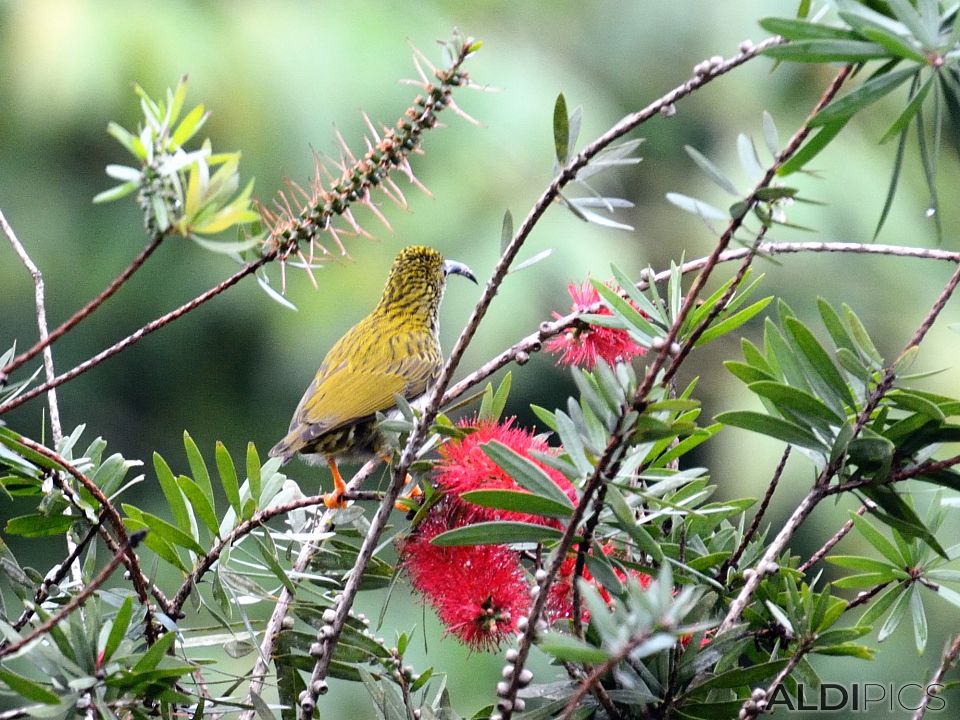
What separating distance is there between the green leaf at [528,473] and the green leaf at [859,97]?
0.26m

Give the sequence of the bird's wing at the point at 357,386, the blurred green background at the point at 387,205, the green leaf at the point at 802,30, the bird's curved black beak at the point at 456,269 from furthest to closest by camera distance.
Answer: the blurred green background at the point at 387,205, the bird's curved black beak at the point at 456,269, the bird's wing at the point at 357,386, the green leaf at the point at 802,30

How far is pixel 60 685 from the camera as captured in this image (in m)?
0.65

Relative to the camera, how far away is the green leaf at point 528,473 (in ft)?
2.21

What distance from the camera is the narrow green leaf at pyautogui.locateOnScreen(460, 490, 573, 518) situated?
669 millimetres

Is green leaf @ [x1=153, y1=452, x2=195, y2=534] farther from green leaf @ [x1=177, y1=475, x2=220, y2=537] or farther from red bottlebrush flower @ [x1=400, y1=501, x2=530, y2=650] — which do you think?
red bottlebrush flower @ [x1=400, y1=501, x2=530, y2=650]

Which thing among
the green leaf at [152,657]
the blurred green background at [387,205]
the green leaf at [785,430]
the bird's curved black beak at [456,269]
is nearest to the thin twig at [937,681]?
the green leaf at [785,430]

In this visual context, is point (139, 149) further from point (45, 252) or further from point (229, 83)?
point (45, 252)

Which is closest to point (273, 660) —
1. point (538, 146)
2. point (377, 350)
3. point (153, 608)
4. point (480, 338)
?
point (153, 608)

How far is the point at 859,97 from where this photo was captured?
0.59 m

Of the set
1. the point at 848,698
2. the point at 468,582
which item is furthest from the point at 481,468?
the point at 848,698

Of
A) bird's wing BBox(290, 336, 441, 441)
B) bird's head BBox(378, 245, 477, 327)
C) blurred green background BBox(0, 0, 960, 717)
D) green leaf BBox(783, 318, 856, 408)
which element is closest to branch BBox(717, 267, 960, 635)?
green leaf BBox(783, 318, 856, 408)

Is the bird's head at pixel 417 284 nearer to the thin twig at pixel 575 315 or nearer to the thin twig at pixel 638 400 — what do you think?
the thin twig at pixel 575 315

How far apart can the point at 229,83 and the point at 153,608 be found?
16.1ft

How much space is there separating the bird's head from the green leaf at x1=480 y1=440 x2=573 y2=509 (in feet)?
4.65
